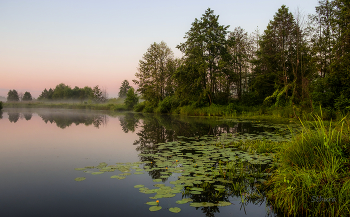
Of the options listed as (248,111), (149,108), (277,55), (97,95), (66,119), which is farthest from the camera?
(97,95)

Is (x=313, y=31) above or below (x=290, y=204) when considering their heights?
above

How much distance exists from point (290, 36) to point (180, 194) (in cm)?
2319

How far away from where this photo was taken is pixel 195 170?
14.9 ft

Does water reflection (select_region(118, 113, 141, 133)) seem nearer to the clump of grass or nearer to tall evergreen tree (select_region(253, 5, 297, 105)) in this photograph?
the clump of grass

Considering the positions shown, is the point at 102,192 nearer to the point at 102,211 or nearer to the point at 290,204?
the point at 102,211

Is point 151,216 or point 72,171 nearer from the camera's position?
point 151,216

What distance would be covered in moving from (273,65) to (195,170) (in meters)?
22.9

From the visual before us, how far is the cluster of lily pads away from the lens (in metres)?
3.58

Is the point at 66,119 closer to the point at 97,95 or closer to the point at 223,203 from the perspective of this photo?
the point at 223,203

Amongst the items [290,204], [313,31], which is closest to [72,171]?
[290,204]

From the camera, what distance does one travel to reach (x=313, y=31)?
19359 millimetres

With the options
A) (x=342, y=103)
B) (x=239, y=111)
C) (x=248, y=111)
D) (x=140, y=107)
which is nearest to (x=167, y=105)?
(x=140, y=107)

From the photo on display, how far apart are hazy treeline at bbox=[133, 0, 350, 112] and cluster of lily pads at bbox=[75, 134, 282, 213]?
11.4 meters

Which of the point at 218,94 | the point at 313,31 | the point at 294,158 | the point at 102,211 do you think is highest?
the point at 313,31
